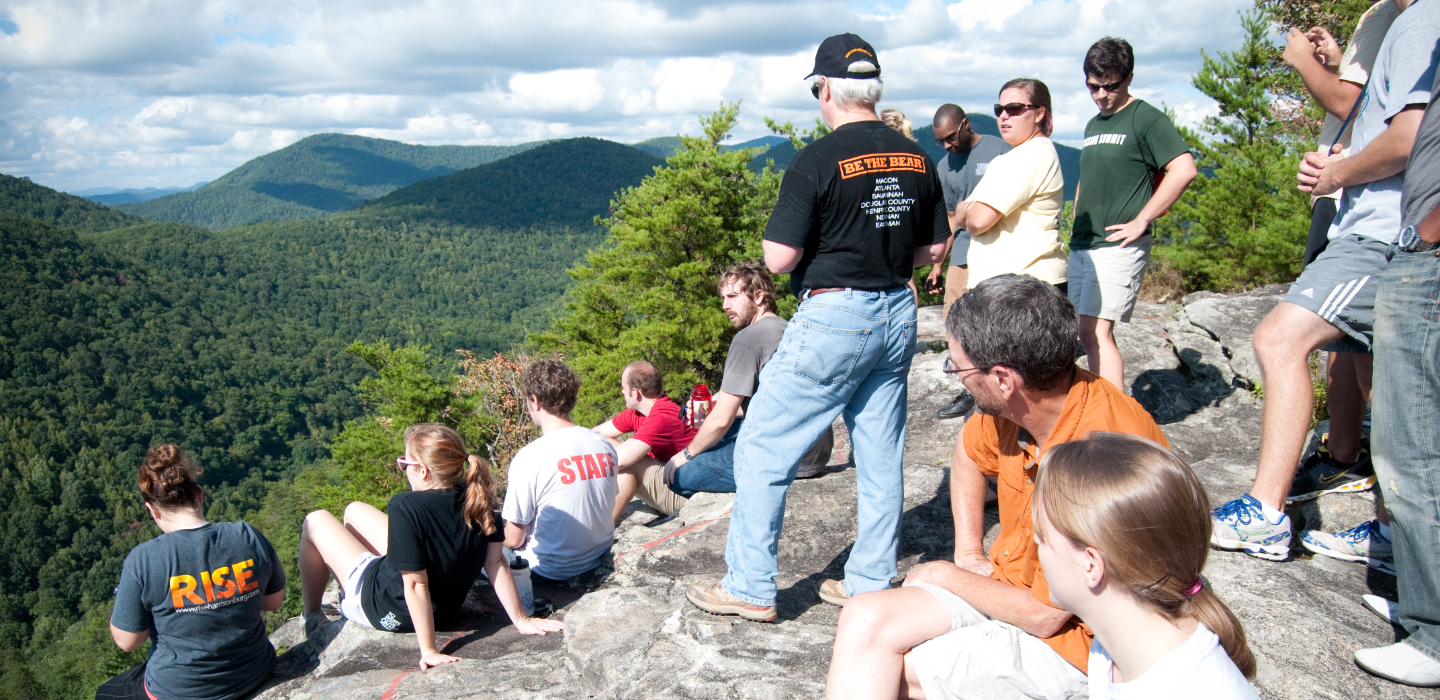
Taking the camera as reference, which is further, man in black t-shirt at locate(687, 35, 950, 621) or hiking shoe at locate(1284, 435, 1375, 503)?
hiking shoe at locate(1284, 435, 1375, 503)

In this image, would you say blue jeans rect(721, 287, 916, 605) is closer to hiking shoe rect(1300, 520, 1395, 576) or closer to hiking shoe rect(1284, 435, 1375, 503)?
hiking shoe rect(1300, 520, 1395, 576)

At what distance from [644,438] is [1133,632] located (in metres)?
3.50

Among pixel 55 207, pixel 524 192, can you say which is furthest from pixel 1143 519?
pixel 55 207

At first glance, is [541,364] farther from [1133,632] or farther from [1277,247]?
[1277,247]

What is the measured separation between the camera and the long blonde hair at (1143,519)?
1271mm

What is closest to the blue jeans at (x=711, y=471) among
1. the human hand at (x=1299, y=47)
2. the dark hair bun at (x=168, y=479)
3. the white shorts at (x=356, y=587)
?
the white shorts at (x=356, y=587)

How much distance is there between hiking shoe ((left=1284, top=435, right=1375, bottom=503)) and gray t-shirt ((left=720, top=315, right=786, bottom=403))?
7.10 feet

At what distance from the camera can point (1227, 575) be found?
8.14 ft

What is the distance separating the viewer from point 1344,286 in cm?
232

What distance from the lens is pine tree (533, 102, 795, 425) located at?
16.7 meters

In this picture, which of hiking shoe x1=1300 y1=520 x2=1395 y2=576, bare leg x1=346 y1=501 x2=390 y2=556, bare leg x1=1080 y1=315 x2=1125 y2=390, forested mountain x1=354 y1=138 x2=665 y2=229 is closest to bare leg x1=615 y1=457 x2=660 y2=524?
bare leg x1=346 y1=501 x2=390 y2=556

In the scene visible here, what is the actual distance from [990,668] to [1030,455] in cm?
55

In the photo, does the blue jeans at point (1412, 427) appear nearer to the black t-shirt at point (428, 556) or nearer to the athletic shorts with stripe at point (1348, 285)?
the athletic shorts with stripe at point (1348, 285)

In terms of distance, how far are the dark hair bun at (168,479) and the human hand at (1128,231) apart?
4301mm
